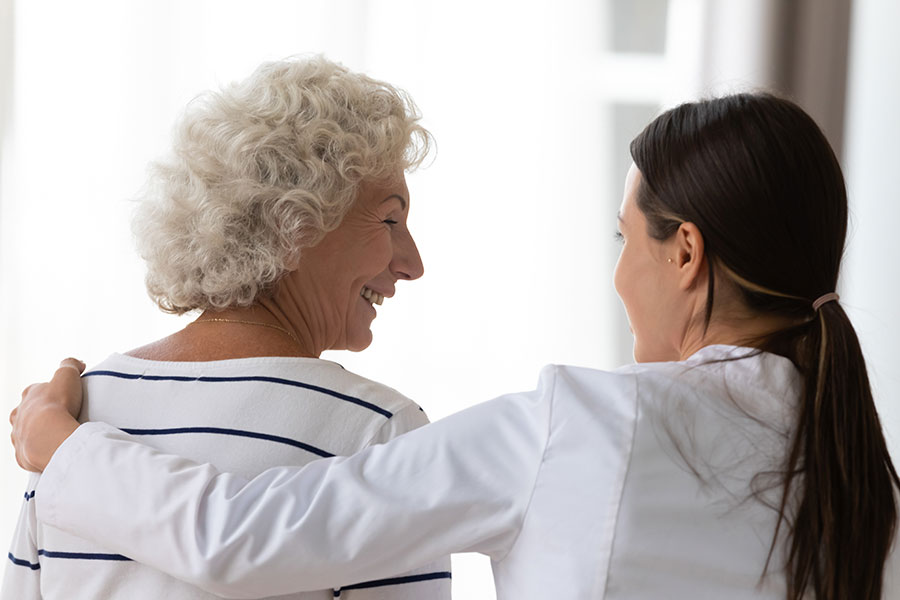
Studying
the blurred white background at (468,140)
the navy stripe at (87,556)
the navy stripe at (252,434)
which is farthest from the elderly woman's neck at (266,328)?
the blurred white background at (468,140)

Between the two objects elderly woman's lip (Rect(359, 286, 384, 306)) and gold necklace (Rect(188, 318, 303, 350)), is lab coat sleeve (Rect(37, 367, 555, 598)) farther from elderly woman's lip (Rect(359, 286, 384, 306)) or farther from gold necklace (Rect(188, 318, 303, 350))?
elderly woman's lip (Rect(359, 286, 384, 306))

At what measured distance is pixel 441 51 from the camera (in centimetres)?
233

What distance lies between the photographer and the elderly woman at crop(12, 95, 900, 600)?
93 centimetres

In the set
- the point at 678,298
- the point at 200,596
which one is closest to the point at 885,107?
the point at 678,298

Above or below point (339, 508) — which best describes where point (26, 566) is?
below

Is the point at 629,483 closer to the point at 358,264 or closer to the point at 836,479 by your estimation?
the point at 836,479

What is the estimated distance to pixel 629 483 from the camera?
3.01ft

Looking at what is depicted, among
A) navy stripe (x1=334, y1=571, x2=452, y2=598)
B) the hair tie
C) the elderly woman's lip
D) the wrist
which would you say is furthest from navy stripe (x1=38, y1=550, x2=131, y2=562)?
the hair tie

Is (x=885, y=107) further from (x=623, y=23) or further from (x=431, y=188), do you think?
(x=431, y=188)

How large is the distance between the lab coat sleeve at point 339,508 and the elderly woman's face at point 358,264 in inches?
12.8

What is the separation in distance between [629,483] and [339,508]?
0.29 metres

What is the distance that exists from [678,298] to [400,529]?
0.44m

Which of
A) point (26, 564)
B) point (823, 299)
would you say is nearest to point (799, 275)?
point (823, 299)

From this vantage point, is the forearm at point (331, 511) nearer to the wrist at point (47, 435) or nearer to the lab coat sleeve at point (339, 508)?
the lab coat sleeve at point (339, 508)
